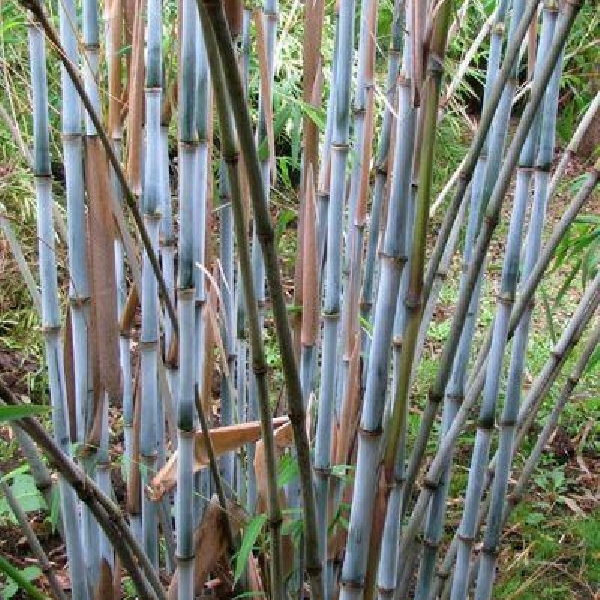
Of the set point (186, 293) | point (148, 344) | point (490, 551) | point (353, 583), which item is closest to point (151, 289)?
point (148, 344)

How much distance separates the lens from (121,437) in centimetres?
218

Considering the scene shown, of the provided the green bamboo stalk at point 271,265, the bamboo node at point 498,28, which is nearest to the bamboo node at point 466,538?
the green bamboo stalk at point 271,265

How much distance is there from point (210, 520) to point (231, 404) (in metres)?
0.21

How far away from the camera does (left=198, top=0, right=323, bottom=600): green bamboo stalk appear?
0.51m

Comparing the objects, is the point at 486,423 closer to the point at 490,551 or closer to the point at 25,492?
the point at 490,551

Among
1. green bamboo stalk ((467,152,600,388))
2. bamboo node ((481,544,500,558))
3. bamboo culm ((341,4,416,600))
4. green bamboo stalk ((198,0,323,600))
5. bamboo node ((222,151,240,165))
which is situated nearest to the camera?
green bamboo stalk ((198,0,323,600))

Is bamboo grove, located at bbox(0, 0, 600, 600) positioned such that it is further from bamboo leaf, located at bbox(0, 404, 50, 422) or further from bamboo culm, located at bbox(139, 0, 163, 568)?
bamboo leaf, located at bbox(0, 404, 50, 422)

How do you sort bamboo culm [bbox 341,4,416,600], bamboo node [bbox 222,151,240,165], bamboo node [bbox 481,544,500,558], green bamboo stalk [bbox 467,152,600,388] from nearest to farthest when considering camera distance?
1. bamboo node [bbox 222,151,240,165]
2. bamboo culm [bbox 341,4,416,600]
3. green bamboo stalk [bbox 467,152,600,388]
4. bamboo node [bbox 481,544,500,558]

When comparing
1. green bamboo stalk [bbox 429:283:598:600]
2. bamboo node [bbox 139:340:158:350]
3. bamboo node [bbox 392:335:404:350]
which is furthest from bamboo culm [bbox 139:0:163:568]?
green bamboo stalk [bbox 429:283:598:600]

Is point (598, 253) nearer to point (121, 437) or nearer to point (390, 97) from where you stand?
point (390, 97)

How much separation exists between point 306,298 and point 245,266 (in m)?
0.36

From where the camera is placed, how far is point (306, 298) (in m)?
1.01

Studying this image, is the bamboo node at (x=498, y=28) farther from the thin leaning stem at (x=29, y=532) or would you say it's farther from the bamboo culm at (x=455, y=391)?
the thin leaning stem at (x=29, y=532)

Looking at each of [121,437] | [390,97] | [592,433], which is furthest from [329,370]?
[592,433]
